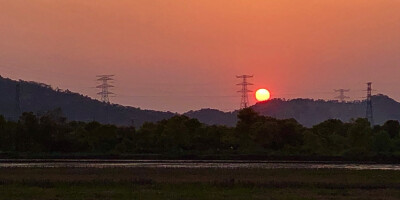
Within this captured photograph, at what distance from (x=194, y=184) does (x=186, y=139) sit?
4671 cm

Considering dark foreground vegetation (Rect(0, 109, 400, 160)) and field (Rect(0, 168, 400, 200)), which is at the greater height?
dark foreground vegetation (Rect(0, 109, 400, 160))

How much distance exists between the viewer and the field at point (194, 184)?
3077 cm

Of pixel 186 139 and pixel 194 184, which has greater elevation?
pixel 186 139

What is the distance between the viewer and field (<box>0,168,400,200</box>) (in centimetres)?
3077

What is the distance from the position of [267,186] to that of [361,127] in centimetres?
4543

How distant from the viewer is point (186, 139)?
8206 cm

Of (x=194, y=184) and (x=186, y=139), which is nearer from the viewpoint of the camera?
(x=194, y=184)

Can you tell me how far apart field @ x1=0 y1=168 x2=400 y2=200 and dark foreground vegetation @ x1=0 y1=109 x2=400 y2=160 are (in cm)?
2921

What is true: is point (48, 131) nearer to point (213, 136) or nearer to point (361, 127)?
point (213, 136)

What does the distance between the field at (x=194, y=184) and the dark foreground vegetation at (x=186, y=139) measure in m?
29.2

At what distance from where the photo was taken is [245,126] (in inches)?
3401

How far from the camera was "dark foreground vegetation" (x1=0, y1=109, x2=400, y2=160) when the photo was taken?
252 feet

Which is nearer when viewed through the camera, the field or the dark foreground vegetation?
the field

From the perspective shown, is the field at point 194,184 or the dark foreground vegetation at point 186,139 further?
the dark foreground vegetation at point 186,139
